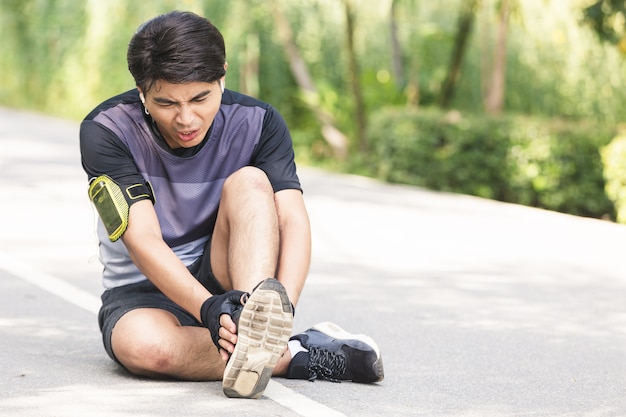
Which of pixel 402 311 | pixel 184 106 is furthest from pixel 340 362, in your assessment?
pixel 402 311

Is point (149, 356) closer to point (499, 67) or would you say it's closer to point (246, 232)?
point (246, 232)

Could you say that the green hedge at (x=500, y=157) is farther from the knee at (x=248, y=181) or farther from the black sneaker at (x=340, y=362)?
the knee at (x=248, y=181)

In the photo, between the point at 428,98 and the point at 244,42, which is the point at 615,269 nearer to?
the point at 428,98

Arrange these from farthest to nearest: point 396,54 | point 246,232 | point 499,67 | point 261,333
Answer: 1. point 396,54
2. point 499,67
3. point 246,232
4. point 261,333

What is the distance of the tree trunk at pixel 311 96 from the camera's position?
1950cm

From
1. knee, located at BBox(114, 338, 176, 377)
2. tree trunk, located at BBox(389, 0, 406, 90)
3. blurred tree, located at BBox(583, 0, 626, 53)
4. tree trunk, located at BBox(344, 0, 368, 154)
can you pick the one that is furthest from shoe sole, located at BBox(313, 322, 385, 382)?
tree trunk, located at BBox(389, 0, 406, 90)

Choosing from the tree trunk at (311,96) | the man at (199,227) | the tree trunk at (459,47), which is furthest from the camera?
the tree trunk at (311,96)

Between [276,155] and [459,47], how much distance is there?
13404 millimetres

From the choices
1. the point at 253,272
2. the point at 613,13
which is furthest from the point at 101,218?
the point at 613,13

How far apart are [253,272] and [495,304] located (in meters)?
3.17

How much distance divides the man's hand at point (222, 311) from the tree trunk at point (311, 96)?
14923 mm

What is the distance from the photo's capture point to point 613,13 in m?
13.5

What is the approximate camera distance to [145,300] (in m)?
5.09

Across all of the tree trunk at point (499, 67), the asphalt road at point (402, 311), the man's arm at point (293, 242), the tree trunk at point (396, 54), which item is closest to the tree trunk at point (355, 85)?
the tree trunk at point (396, 54)
